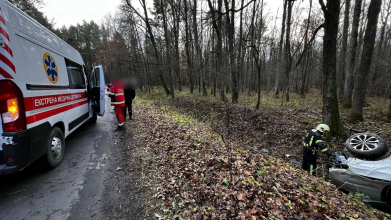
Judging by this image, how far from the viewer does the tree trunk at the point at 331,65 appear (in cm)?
556

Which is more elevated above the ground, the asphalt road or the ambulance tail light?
the ambulance tail light

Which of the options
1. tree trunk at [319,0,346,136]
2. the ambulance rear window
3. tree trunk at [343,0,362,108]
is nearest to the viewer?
the ambulance rear window

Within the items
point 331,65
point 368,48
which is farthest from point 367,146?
point 368,48

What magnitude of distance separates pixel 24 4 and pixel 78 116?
13334 mm

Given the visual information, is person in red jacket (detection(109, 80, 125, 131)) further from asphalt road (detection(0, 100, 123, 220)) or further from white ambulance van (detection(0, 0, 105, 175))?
asphalt road (detection(0, 100, 123, 220))

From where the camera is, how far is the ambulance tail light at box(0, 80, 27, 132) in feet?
8.40

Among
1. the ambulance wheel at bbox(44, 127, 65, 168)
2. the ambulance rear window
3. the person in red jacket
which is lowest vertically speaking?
the ambulance wheel at bbox(44, 127, 65, 168)

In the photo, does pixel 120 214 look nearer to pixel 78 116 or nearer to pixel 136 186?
pixel 136 186

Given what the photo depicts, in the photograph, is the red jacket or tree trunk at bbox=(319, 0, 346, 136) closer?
tree trunk at bbox=(319, 0, 346, 136)

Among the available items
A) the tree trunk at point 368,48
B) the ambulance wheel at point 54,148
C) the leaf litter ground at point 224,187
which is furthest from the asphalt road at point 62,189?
the tree trunk at point 368,48

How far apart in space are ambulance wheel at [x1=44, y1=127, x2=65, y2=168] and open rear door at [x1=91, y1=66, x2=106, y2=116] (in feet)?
8.82

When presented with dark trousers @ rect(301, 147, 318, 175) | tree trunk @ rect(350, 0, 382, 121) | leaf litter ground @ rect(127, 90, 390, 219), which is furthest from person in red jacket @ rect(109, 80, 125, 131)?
tree trunk @ rect(350, 0, 382, 121)

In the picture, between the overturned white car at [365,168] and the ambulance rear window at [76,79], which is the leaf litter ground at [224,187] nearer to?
the overturned white car at [365,168]

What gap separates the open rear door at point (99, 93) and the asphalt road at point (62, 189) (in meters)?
2.28
